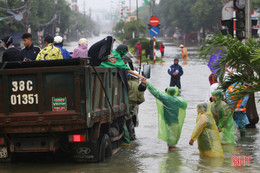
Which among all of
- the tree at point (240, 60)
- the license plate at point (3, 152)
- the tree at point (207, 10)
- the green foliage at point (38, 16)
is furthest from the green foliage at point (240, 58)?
the tree at point (207, 10)

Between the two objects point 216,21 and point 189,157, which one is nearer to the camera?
point 189,157

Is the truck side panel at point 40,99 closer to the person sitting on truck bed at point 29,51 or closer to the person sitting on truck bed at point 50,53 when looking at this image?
the person sitting on truck bed at point 50,53

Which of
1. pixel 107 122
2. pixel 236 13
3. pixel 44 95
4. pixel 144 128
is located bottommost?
pixel 144 128

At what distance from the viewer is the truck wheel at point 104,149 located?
9094 mm

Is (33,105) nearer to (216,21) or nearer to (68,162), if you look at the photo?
(68,162)

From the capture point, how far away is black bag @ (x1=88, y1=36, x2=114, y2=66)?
10.1m

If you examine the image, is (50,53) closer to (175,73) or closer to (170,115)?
(170,115)

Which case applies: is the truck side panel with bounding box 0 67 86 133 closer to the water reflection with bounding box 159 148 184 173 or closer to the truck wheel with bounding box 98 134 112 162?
the truck wheel with bounding box 98 134 112 162

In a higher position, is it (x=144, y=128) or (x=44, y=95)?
(x=44, y=95)

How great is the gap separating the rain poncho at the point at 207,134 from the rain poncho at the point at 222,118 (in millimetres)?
838

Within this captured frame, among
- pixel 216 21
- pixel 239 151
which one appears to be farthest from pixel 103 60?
pixel 216 21

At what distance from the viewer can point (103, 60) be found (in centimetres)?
1021

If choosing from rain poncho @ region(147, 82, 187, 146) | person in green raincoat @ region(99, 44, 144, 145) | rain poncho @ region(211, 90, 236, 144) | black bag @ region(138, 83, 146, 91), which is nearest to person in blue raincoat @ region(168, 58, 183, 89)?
rain poncho @ region(211, 90, 236, 144)

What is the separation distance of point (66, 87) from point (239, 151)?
3.96 meters
